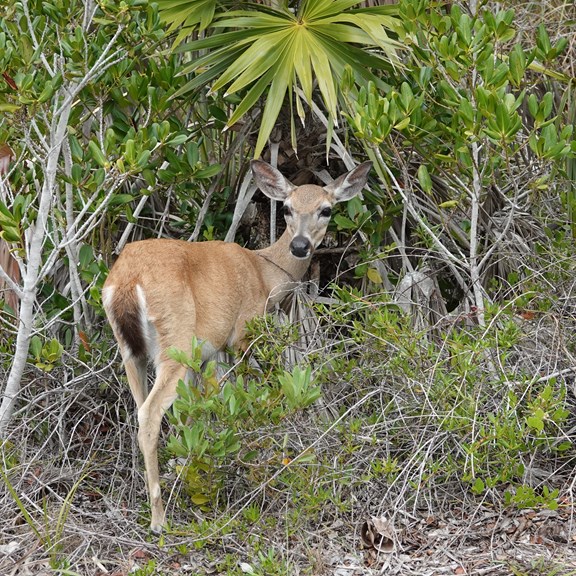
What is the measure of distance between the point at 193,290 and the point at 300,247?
85 centimetres

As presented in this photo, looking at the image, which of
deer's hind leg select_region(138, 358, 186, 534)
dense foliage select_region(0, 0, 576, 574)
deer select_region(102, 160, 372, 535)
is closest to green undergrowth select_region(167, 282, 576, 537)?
dense foliage select_region(0, 0, 576, 574)

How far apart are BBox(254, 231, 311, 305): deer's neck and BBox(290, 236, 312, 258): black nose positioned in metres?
0.25

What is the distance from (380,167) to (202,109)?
158 cm

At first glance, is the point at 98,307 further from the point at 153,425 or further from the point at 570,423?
the point at 570,423

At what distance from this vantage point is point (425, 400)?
210 inches

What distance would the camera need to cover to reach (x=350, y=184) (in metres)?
6.61

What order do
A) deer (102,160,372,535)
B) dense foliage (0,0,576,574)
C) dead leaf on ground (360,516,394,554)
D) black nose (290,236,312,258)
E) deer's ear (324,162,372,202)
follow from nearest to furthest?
dead leaf on ground (360,516,394,554) < dense foliage (0,0,576,574) < deer (102,160,372,535) < black nose (290,236,312,258) < deer's ear (324,162,372,202)

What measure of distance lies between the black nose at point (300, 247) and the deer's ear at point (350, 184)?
471mm

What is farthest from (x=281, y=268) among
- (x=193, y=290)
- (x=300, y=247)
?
(x=193, y=290)

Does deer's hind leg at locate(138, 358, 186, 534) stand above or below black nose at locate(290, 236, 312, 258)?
below

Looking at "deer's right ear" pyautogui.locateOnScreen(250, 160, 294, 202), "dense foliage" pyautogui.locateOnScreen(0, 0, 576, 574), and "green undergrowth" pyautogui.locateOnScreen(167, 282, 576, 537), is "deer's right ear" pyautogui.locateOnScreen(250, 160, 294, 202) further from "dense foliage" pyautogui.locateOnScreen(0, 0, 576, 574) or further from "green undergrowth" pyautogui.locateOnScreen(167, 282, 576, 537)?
"green undergrowth" pyautogui.locateOnScreen(167, 282, 576, 537)

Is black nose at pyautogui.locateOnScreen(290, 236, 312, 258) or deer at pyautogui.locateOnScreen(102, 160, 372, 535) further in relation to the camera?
black nose at pyautogui.locateOnScreen(290, 236, 312, 258)

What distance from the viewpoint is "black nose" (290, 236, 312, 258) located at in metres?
6.31

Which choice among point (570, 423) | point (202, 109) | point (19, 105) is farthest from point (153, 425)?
point (202, 109)
